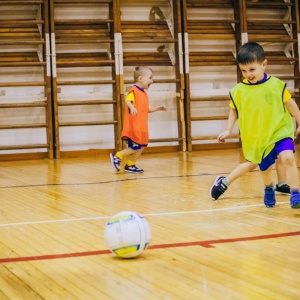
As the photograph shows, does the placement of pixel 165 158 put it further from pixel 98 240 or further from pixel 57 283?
pixel 57 283

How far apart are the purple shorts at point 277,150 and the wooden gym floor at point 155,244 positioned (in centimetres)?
27

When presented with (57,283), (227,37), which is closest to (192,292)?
(57,283)

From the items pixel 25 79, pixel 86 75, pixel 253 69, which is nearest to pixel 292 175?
pixel 253 69

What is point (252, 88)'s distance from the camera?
13.2ft

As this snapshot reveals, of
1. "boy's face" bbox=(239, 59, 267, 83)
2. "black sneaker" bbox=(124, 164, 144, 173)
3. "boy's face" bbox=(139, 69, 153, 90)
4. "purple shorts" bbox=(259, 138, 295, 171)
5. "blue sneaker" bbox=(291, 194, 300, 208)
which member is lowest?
"black sneaker" bbox=(124, 164, 144, 173)

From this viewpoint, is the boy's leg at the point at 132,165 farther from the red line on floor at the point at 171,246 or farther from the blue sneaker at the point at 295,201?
the red line on floor at the point at 171,246

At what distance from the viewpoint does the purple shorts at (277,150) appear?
3.89 metres

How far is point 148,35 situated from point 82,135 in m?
1.90

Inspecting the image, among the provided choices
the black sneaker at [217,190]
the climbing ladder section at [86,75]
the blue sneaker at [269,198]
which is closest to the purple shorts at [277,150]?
the blue sneaker at [269,198]

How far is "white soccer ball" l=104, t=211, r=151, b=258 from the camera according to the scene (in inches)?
98.9

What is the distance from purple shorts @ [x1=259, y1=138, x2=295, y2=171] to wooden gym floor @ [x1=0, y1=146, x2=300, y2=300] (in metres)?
0.27

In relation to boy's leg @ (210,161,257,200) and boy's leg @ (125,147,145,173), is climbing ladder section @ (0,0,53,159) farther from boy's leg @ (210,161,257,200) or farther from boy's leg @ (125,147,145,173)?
boy's leg @ (210,161,257,200)

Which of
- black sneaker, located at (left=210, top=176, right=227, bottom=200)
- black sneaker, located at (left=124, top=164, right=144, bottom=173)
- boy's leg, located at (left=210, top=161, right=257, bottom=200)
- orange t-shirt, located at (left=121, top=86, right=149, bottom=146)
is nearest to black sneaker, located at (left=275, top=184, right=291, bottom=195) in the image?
boy's leg, located at (left=210, top=161, right=257, bottom=200)

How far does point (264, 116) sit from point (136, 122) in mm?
3183
